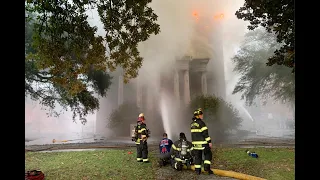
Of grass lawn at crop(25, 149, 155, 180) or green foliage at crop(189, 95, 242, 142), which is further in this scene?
green foliage at crop(189, 95, 242, 142)

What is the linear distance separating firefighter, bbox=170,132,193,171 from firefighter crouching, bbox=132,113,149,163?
0.70 metres

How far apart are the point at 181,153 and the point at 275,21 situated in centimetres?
413

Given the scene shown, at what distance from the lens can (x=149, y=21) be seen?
18.7 feet

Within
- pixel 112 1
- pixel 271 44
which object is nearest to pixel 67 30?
pixel 112 1

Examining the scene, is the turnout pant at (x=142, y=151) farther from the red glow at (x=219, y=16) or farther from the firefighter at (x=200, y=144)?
the red glow at (x=219, y=16)

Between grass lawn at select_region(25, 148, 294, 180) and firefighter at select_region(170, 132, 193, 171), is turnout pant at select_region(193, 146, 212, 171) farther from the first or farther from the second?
grass lawn at select_region(25, 148, 294, 180)

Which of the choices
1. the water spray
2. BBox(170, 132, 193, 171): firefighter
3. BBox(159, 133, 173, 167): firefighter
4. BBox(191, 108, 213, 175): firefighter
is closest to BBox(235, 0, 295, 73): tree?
BBox(191, 108, 213, 175): firefighter

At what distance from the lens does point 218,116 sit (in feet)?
20.3

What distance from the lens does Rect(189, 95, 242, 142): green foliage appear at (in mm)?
6117

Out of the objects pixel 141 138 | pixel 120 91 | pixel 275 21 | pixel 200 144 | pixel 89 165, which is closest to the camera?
pixel 200 144

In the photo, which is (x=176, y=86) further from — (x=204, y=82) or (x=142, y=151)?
(x=142, y=151)

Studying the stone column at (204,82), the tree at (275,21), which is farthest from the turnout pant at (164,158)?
the tree at (275,21)

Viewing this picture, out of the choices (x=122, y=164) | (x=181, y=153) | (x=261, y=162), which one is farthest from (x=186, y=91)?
(x=261, y=162)
